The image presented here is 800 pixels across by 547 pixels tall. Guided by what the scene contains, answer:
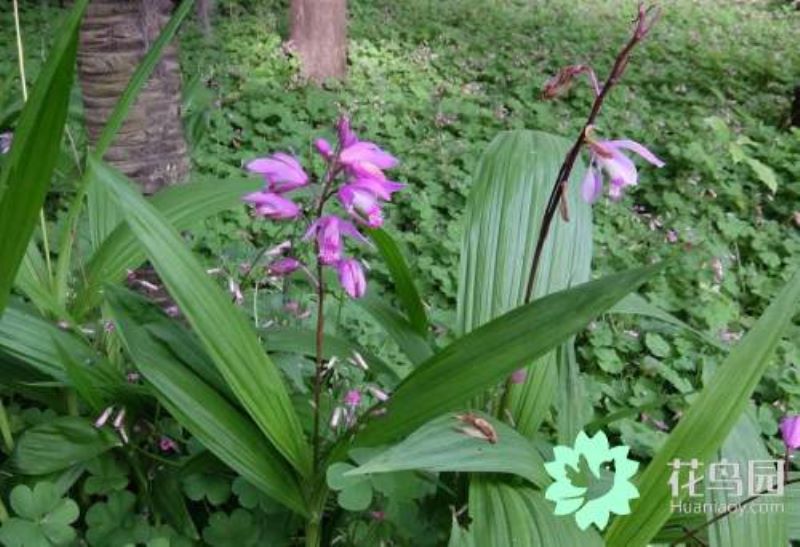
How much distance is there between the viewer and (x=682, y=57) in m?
→ 5.46

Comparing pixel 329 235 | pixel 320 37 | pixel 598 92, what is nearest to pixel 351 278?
pixel 329 235

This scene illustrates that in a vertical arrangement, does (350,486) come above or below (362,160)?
below

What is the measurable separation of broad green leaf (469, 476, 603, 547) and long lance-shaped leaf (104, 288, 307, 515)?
257mm

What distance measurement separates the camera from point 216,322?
0.96 meters

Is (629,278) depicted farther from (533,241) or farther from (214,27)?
(214,27)

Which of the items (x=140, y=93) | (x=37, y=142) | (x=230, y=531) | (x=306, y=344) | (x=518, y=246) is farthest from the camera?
(x=140, y=93)

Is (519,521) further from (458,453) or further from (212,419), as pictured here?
(212,419)

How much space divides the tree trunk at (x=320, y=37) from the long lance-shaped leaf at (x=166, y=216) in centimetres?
292

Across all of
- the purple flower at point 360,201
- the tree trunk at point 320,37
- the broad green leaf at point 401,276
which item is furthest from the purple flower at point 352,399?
the tree trunk at point 320,37

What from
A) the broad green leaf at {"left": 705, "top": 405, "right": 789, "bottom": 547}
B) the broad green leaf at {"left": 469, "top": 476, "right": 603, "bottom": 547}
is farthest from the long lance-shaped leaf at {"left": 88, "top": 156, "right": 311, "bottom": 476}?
the broad green leaf at {"left": 705, "top": 405, "right": 789, "bottom": 547}

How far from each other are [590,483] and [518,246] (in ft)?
1.59

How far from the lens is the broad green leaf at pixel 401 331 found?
49.8 inches

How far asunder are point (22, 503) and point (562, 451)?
73cm

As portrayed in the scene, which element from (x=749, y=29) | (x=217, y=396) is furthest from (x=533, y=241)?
(x=749, y=29)
